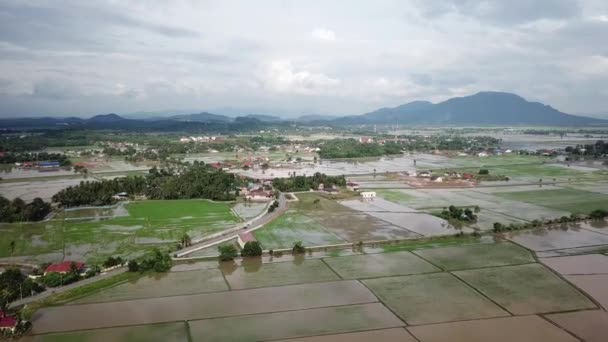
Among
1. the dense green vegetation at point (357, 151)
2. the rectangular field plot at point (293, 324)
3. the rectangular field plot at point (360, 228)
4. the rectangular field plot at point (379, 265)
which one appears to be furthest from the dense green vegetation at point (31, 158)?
the rectangular field plot at point (293, 324)

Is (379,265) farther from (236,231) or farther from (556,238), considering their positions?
(556,238)

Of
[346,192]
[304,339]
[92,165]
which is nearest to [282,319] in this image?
[304,339]

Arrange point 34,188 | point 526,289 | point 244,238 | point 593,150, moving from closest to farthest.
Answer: point 526,289 < point 244,238 < point 34,188 < point 593,150

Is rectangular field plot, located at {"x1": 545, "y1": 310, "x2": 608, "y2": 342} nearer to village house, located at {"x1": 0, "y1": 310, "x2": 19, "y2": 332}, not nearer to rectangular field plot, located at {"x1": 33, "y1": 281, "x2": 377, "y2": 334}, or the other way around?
rectangular field plot, located at {"x1": 33, "y1": 281, "x2": 377, "y2": 334}

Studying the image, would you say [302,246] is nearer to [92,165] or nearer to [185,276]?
[185,276]

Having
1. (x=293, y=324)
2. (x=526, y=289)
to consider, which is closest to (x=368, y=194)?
(x=526, y=289)

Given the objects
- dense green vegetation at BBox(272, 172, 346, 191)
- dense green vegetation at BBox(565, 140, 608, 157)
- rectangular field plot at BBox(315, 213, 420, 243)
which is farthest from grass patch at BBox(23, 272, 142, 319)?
dense green vegetation at BBox(565, 140, 608, 157)

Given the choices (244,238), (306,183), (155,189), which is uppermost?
(306,183)
